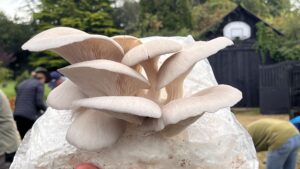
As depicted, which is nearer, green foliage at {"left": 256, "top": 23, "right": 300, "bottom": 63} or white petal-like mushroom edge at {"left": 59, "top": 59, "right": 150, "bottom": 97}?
white petal-like mushroom edge at {"left": 59, "top": 59, "right": 150, "bottom": 97}

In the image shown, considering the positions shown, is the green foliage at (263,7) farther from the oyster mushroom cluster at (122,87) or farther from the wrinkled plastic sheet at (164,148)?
the oyster mushroom cluster at (122,87)

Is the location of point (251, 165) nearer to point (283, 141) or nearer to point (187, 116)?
point (187, 116)

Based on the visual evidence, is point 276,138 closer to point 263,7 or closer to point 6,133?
point 6,133

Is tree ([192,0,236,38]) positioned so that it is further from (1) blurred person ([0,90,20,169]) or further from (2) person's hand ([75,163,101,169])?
(2) person's hand ([75,163,101,169])

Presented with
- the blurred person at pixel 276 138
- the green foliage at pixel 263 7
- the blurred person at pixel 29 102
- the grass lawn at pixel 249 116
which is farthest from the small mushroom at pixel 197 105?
the green foliage at pixel 263 7

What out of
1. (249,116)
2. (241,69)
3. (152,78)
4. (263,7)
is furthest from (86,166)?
(263,7)

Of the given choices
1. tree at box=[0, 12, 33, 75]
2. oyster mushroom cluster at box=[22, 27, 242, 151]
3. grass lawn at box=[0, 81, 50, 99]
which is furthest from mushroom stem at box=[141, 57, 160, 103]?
tree at box=[0, 12, 33, 75]
